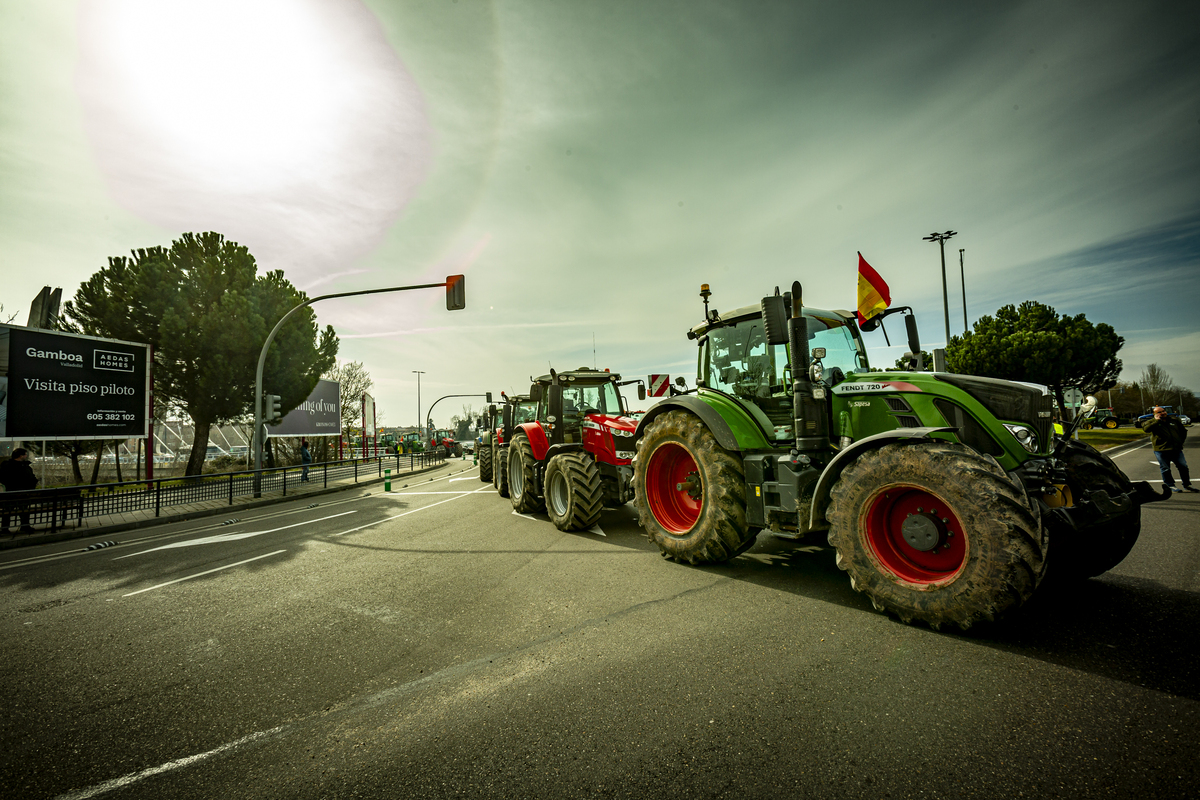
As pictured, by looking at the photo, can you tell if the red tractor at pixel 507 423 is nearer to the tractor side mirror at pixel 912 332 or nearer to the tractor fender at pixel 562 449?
the tractor fender at pixel 562 449

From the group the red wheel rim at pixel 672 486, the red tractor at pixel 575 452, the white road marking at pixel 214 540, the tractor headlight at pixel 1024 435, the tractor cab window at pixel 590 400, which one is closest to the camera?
the tractor headlight at pixel 1024 435

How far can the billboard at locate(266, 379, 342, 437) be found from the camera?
28.7 meters

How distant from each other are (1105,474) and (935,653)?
2649 mm

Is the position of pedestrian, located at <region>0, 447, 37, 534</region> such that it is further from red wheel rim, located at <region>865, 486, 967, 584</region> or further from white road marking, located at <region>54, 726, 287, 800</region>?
red wheel rim, located at <region>865, 486, 967, 584</region>

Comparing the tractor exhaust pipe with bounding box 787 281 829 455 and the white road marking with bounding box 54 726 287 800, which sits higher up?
the tractor exhaust pipe with bounding box 787 281 829 455

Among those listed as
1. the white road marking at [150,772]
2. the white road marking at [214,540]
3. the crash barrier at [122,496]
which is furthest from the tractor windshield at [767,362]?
the crash barrier at [122,496]

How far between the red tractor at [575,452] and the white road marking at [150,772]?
13.7 ft

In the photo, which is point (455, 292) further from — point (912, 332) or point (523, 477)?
point (912, 332)

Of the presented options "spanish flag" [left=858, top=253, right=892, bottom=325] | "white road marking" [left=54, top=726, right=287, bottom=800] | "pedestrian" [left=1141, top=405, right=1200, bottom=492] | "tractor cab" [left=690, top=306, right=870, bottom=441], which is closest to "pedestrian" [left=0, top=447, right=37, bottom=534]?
"white road marking" [left=54, top=726, right=287, bottom=800]

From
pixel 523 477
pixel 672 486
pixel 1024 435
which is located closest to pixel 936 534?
pixel 1024 435

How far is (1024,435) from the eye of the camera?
12.2ft

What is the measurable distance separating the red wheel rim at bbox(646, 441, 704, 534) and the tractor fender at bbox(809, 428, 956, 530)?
1793mm

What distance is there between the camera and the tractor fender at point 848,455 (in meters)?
3.55

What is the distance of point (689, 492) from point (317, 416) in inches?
1233
